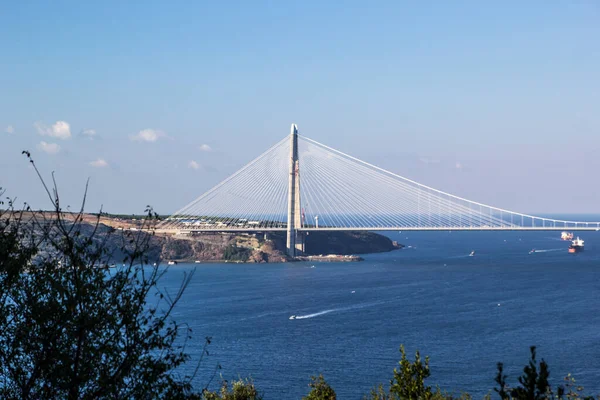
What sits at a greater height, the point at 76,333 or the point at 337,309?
the point at 76,333

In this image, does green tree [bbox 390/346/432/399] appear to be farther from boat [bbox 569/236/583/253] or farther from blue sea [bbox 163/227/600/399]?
boat [bbox 569/236/583/253]

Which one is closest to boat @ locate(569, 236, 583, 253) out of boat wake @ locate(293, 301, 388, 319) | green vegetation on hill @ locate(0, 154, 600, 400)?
boat wake @ locate(293, 301, 388, 319)

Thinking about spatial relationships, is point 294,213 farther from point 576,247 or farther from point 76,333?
point 76,333

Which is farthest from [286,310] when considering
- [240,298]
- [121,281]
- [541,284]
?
[121,281]

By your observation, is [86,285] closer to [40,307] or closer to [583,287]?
[40,307]

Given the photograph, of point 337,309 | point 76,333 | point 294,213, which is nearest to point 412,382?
point 76,333

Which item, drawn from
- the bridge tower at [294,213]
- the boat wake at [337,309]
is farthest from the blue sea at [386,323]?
the bridge tower at [294,213]
